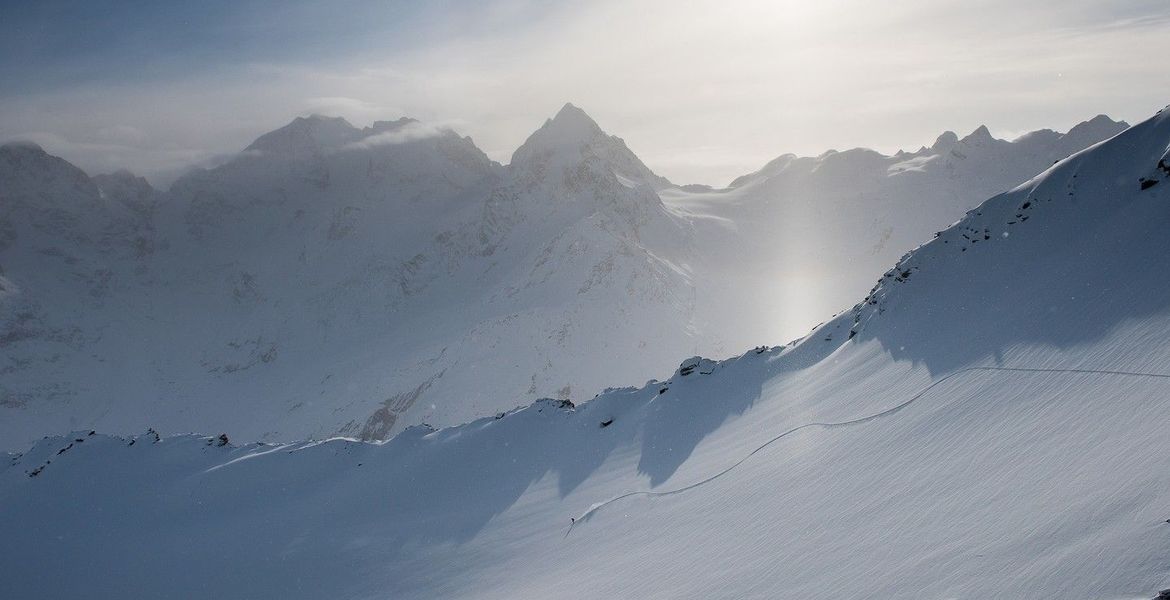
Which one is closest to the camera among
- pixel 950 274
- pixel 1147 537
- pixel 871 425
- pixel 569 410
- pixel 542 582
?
pixel 1147 537

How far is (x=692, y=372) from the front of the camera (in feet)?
102

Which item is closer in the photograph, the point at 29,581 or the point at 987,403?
the point at 987,403

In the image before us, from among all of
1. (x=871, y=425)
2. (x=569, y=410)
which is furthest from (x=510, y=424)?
(x=871, y=425)

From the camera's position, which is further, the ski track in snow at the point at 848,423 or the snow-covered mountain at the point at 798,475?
the ski track in snow at the point at 848,423

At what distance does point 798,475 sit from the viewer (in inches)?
675

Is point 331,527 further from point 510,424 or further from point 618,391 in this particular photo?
point 618,391

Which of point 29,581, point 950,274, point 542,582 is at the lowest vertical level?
point 542,582

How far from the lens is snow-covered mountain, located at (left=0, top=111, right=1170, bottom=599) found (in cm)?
1056

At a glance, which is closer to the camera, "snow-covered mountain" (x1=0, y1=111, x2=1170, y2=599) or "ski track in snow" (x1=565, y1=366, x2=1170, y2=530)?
"snow-covered mountain" (x1=0, y1=111, x2=1170, y2=599)

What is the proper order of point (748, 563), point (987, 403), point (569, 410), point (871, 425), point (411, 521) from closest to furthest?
1. point (748, 563)
2. point (987, 403)
3. point (871, 425)
4. point (411, 521)
5. point (569, 410)

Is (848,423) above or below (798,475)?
above

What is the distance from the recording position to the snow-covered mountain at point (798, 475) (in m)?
10.6

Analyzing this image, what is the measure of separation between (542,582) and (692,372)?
13581mm

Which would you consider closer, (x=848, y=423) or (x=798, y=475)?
(x=798, y=475)
